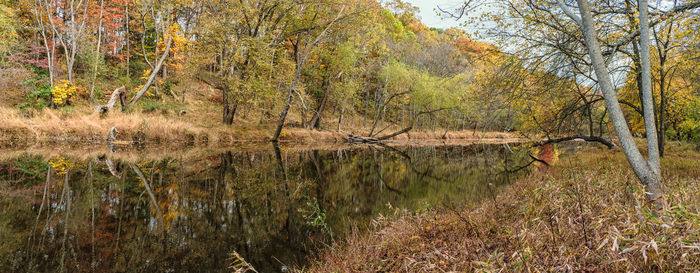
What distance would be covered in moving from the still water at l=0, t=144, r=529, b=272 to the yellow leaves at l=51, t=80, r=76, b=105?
14149 millimetres

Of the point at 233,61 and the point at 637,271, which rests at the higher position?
the point at 233,61

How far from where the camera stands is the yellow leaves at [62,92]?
2134cm

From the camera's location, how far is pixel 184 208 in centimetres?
595

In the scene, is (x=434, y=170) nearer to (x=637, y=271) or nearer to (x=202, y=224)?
(x=202, y=224)

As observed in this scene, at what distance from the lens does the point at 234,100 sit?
65.0ft

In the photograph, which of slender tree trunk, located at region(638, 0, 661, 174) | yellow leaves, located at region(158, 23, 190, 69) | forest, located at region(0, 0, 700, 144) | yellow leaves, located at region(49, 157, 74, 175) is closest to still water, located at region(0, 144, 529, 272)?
yellow leaves, located at region(49, 157, 74, 175)

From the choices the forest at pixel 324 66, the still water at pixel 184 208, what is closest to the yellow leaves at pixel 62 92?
the forest at pixel 324 66

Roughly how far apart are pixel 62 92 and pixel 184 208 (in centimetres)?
2401

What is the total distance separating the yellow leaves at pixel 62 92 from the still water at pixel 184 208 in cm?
1415

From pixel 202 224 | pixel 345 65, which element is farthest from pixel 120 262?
pixel 345 65

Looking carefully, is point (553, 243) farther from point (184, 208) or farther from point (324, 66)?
point (324, 66)

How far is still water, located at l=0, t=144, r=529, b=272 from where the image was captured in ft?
13.1

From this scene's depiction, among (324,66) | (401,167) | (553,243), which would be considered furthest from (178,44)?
(553,243)

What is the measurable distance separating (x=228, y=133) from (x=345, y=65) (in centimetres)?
1072
